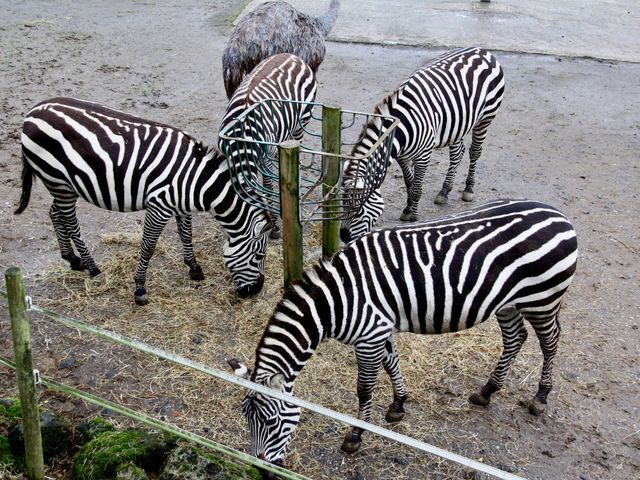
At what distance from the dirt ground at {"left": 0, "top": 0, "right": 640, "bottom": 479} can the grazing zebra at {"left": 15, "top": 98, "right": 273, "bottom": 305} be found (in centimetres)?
80

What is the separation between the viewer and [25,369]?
9.91ft

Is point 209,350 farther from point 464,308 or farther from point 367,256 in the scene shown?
point 464,308

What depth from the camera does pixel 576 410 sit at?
433 cm

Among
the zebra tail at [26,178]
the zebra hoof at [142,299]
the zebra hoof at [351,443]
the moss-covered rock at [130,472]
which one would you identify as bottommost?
the zebra hoof at [351,443]

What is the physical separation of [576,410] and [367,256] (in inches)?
79.1

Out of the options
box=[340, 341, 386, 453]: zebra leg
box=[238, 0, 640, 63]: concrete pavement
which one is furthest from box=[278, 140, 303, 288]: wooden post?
box=[238, 0, 640, 63]: concrete pavement

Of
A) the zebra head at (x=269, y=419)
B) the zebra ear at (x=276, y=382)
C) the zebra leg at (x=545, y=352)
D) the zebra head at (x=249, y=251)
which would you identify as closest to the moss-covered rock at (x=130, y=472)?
the zebra head at (x=269, y=419)

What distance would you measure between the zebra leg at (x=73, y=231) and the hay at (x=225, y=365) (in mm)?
115

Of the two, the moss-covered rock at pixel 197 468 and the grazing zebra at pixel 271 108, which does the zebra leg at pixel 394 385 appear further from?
the grazing zebra at pixel 271 108

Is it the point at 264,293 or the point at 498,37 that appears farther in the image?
the point at 498,37

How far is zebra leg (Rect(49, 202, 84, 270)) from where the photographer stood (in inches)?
213

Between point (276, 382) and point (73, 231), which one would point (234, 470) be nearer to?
point (276, 382)

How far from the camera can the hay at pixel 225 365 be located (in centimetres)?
398

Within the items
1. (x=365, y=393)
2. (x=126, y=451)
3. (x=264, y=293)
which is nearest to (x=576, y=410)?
(x=365, y=393)
